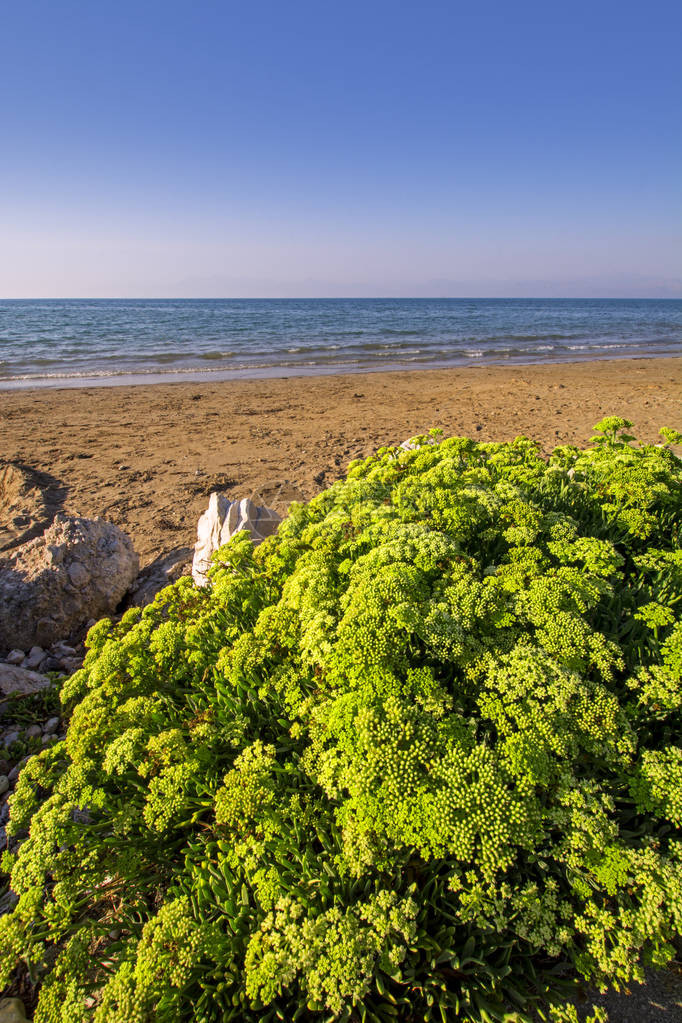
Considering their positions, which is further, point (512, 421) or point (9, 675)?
point (512, 421)

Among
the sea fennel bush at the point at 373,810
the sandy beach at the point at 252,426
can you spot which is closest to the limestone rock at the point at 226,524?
the sandy beach at the point at 252,426

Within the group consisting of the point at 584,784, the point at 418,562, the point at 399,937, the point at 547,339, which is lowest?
the point at 399,937

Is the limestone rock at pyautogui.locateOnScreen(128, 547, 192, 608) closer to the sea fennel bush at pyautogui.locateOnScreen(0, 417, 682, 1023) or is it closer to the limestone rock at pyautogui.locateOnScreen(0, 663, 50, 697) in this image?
the limestone rock at pyautogui.locateOnScreen(0, 663, 50, 697)

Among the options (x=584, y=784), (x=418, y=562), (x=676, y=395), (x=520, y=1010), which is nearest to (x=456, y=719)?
(x=584, y=784)

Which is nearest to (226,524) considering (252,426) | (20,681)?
(20,681)

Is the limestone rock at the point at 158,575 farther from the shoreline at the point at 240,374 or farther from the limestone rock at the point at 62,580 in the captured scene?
the shoreline at the point at 240,374

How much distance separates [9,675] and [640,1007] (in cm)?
490

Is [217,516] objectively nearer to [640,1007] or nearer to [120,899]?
[120,899]

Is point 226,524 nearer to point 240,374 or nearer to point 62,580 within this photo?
point 62,580

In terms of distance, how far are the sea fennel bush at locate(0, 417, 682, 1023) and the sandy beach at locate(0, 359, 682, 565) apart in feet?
14.6

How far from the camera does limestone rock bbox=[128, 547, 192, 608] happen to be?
582cm

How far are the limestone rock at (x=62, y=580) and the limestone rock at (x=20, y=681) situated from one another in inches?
32.1

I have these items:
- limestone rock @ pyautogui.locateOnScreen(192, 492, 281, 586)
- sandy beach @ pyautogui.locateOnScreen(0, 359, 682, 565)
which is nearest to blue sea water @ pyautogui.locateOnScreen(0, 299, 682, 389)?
sandy beach @ pyautogui.locateOnScreen(0, 359, 682, 565)

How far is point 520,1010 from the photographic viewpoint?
6.99 ft
